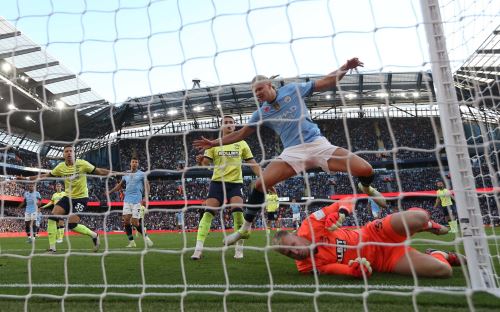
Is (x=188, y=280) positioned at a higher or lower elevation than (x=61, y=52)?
lower

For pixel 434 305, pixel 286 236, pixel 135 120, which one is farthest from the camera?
pixel 135 120

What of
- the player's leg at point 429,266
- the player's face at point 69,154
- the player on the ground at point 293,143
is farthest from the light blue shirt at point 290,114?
the player's face at point 69,154

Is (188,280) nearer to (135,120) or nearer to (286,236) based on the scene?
(286,236)

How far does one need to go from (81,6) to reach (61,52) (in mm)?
494

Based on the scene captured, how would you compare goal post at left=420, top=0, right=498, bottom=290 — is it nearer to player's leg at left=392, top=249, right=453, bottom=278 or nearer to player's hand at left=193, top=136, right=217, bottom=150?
player's leg at left=392, top=249, right=453, bottom=278

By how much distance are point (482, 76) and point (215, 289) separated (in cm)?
360

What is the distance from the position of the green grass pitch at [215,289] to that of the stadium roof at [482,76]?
152 centimetres

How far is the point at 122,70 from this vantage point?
3.55 m

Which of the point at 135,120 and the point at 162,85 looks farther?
the point at 135,120

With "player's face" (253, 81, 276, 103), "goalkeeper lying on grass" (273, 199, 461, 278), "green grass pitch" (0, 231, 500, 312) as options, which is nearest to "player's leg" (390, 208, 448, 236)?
"goalkeeper lying on grass" (273, 199, 461, 278)

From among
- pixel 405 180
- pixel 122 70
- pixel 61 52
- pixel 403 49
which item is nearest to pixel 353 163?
pixel 403 49

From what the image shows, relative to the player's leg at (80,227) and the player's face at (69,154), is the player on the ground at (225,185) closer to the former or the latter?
the player's face at (69,154)

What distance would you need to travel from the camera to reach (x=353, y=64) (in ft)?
11.6

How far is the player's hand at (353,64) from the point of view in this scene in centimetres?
351
